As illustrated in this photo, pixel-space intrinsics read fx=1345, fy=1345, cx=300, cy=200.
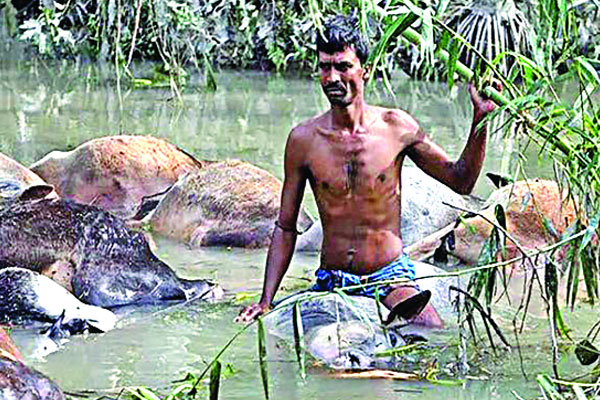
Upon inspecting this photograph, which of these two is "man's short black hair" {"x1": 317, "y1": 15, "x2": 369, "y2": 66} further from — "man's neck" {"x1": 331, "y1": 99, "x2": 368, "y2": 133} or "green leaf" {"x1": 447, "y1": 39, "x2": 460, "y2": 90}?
"green leaf" {"x1": 447, "y1": 39, "x2": 460, "y2": 90}

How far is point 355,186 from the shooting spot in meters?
4.92

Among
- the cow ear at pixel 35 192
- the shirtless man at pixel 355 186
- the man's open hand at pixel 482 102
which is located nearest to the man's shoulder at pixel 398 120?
the shirtless man at pixel 355 186

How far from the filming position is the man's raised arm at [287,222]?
4.75 m

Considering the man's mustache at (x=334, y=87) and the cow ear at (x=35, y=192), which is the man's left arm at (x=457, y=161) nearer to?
the man's mustache at (x=334, y=87)

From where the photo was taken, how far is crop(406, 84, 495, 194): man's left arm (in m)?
4.45

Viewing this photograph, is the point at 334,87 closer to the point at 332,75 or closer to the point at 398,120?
the point at 332,75

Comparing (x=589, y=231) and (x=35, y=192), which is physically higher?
(x=589, y=231)

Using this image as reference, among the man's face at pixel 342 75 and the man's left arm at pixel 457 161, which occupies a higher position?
the man's face at pixel 342 75

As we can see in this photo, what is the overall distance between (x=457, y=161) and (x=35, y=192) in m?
3.20

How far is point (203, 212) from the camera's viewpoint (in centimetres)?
720

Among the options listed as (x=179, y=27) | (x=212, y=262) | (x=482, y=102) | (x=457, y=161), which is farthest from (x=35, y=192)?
(x=482, y=102)

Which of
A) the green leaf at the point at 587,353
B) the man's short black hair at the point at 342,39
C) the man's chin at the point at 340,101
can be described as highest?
the man's short black hair at the point at 342,39

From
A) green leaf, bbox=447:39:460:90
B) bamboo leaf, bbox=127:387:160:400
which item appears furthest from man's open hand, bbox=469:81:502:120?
bamboo leaf, bbox=127:387:160:400

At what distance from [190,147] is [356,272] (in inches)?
207
